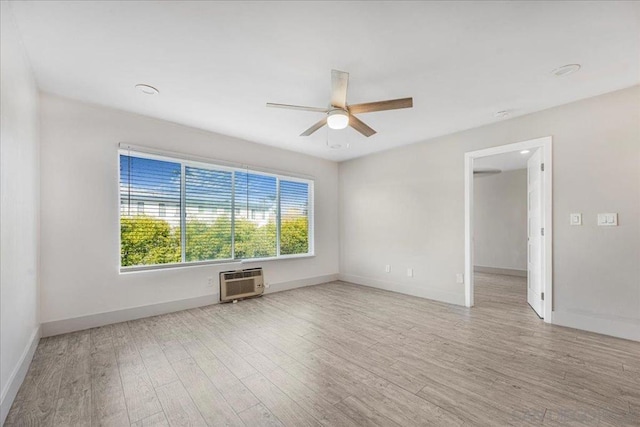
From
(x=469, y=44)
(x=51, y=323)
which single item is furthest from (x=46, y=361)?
(x=469, y=44)

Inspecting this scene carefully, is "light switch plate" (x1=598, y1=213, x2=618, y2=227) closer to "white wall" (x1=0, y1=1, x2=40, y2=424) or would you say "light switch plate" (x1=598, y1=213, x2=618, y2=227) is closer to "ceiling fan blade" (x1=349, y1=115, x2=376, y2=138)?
"ceiling fan blade" (x1=349, y1=115, x2=376, y2=138)

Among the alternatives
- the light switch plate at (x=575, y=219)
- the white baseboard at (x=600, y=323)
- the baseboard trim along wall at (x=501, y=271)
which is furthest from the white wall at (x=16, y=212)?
the baseboard trim along wall at (x=501, y=271)

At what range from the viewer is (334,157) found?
217 inches

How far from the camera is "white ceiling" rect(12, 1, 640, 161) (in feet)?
5.85

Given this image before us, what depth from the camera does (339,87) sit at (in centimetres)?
226

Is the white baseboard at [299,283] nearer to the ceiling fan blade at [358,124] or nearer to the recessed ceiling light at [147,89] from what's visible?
the ceiling fan blade at [358,124]

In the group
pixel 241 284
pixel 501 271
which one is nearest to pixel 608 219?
pixel 501 271

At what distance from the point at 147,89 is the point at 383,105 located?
7.98 ft

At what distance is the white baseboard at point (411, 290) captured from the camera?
4055mm

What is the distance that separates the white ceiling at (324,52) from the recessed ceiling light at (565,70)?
70 millimetres

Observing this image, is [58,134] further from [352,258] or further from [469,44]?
[352,258]

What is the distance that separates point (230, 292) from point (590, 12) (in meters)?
4.74

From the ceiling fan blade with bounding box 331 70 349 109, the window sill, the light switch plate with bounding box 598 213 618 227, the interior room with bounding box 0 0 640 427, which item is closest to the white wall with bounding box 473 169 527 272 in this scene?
the interior room with bounding box 0 0 640 427

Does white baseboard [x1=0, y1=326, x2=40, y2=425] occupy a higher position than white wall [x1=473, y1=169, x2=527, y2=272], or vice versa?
white wall [x1=473, y1=169, x2=527, y2=272]
